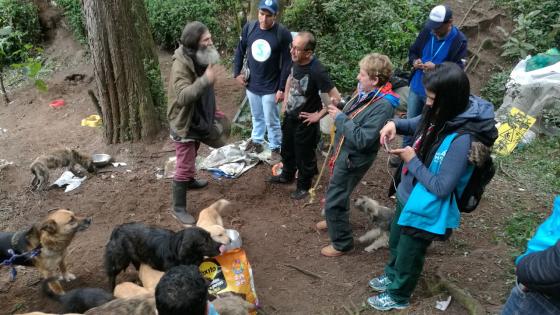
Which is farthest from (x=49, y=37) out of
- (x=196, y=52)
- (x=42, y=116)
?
(x=196, y=52)

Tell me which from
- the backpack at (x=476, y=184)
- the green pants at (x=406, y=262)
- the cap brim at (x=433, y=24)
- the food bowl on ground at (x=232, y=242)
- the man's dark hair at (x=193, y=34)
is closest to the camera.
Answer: the backpack at (x=476, y=184)

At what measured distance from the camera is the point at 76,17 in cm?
1267

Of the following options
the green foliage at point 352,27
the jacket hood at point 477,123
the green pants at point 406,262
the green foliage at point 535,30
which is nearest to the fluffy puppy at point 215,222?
the green pants at point 406,262

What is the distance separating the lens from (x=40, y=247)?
4.45 m

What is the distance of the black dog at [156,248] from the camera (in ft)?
13.0

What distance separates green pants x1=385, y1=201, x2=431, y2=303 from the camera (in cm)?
360

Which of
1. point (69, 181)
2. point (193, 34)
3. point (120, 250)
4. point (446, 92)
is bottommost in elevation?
point (69, 181)

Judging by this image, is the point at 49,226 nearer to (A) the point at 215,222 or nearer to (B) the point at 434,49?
(A) the point at 215,222

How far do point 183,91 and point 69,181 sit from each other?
3269 millimetres

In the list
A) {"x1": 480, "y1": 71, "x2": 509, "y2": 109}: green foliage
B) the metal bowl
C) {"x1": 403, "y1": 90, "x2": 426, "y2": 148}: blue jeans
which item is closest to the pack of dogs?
{"x1": 403, "y1": 90, "x2": 426, "y2": 148}: blue jeans

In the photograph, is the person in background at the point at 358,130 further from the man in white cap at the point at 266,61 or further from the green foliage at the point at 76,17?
the green foliage at the point at 76,17

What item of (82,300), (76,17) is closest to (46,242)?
(82,300)

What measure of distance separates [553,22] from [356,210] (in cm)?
869

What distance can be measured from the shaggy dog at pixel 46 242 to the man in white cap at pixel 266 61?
3270 millimetres
